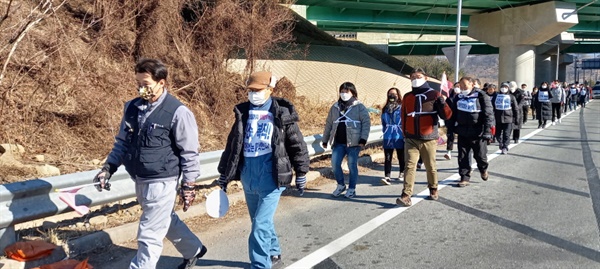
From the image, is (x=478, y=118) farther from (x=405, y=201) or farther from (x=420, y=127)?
(x=405, y=201)

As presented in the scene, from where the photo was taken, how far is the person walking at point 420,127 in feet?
22.6

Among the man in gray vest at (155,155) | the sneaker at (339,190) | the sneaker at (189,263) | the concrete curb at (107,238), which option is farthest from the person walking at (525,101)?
the man in gray vest at (155,155)

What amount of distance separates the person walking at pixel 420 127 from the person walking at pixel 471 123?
5.13ft

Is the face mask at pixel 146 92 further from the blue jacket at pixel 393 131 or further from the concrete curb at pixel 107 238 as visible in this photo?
the blue jacket at pixel 393 131

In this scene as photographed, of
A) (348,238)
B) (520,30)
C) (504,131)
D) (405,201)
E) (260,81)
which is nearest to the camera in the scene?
(260,81)

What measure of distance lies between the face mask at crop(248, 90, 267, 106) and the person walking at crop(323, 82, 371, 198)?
3245 millimetres

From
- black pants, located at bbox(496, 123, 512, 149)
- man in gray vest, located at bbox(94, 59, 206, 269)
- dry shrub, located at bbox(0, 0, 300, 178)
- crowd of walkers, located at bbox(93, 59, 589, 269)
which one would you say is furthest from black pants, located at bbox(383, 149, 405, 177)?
man in gray vest, located at bbox(94, 59, 206, 269)

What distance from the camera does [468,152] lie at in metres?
8.48

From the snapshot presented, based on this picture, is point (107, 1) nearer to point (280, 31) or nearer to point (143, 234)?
point (280, 31)

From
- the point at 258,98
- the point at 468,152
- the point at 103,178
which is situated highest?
the point at 258,98

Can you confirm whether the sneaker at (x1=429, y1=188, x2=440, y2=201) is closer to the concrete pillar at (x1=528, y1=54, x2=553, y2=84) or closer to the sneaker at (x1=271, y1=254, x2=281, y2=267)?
the sneaker at (x1=271, y1=254, x2=281, y2=267)

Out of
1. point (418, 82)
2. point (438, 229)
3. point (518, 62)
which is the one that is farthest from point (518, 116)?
point (518, 62)

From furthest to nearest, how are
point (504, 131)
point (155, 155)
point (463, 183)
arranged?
1. point (504, 131)
2. point (463, 183)
3. point (155, 155)

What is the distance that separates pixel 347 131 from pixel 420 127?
1112mm
